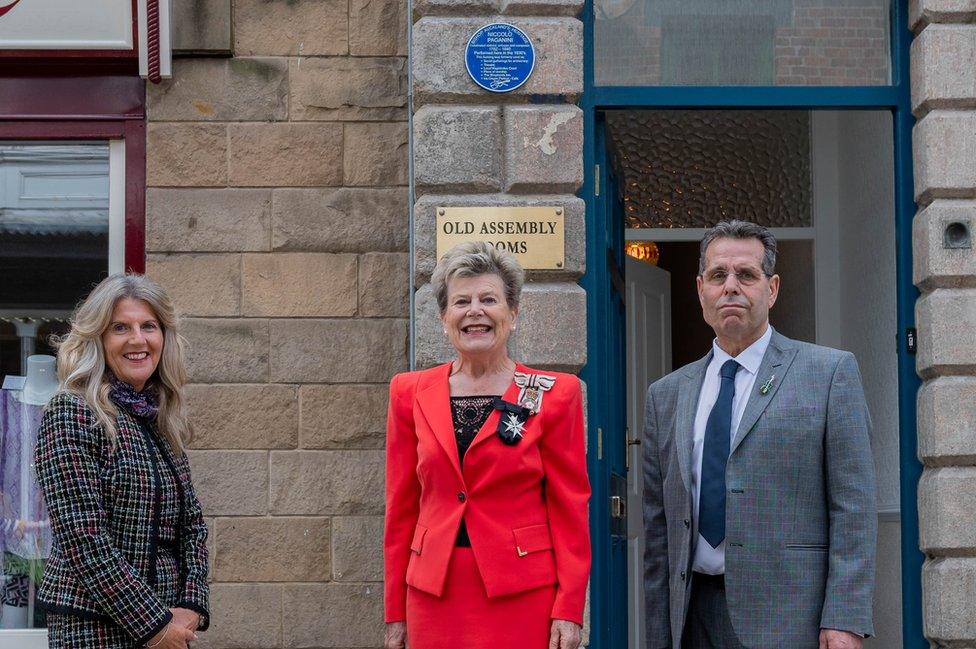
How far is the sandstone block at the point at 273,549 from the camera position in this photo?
237 inches

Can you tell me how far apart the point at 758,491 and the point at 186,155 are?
10.5ft

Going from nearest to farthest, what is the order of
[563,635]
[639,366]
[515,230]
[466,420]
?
[563,635] → [466,420] → [515,230] → [639,366]

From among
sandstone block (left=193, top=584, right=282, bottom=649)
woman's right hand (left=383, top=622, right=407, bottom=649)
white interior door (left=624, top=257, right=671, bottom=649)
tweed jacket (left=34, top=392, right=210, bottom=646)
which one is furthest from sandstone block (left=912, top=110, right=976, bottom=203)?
tweed jacket (left=34, top=392, right=210, bottom=646)

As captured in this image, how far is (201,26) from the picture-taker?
6.13 meters

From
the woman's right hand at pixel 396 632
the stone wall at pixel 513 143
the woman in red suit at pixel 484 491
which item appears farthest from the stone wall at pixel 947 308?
the woman's right hand at pixel 396 632

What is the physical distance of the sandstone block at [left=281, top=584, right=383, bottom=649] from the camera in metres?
6.00

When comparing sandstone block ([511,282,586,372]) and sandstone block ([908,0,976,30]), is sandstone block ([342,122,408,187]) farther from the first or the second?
sandstone block ([908,0,976,30])

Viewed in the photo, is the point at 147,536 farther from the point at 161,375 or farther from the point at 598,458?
the point at 598,458

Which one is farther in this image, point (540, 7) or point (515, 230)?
point (540, 7)

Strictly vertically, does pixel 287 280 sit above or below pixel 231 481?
above

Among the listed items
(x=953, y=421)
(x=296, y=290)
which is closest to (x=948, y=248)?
(x=953, y=421)

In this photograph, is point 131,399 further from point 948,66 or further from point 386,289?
point 948,66

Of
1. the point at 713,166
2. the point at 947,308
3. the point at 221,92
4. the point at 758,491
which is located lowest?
the point at 758,491

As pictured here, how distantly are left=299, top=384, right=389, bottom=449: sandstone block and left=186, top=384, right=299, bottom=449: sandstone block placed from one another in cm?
5
